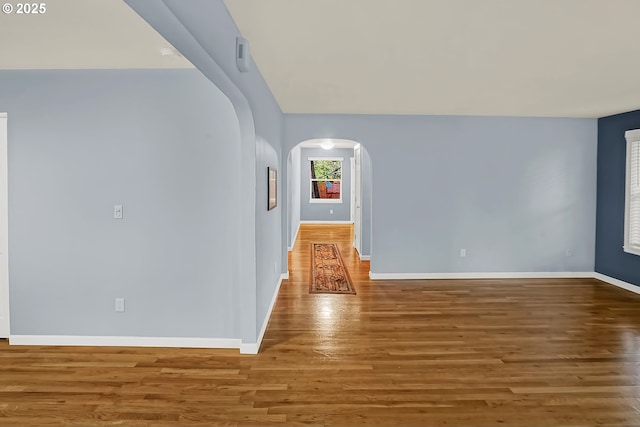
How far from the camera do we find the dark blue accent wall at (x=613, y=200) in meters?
5.27

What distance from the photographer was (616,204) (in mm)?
5480

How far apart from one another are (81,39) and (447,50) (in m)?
2.54

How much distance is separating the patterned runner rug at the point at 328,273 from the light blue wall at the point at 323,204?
15.5 ft

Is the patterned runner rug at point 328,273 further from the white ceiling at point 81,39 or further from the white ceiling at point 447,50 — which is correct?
the white ceiling at point 81,39

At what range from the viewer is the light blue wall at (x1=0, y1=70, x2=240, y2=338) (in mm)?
3303

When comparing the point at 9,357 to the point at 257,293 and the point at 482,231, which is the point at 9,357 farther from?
the point at 482,231

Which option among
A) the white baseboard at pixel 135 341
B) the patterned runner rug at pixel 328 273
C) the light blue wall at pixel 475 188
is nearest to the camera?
the white baseboard at pixel 135 341

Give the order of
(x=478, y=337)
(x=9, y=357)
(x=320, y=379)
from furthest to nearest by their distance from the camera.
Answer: (x=478, y=337), (x=9, y=357), (x=320, y=379)

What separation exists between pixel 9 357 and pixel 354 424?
2.82m

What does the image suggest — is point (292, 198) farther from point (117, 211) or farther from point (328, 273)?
point (117, 211)

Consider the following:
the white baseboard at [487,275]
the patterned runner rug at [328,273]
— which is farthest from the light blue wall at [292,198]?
the white baseboard at [487,275]

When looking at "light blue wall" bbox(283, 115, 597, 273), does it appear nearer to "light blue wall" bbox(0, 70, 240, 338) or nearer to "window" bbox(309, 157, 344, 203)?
"light blue wall" bbox(0, 70, 240, 338)

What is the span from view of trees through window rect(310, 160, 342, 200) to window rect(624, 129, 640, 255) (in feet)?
28.1

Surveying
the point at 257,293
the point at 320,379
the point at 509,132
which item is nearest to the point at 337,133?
the point at 509,132
